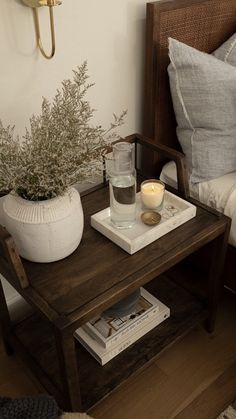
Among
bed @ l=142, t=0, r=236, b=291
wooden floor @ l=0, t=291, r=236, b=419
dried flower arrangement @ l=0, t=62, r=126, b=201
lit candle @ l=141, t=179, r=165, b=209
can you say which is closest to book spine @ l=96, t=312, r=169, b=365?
wooden floor @ l=0, t=291, r=236, b=419

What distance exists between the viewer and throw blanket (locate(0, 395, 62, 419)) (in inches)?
28.8

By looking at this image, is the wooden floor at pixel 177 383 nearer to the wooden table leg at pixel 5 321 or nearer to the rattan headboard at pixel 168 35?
the wooden table leg at pixel 5 321

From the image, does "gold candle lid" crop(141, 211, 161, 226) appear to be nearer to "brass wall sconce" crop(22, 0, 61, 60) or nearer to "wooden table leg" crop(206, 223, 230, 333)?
"wooden table leg" crop(206, 223, 230, 333)

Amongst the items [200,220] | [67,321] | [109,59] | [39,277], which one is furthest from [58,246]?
[109,59]

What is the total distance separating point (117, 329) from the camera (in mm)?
1228

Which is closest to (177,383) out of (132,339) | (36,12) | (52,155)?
(132,339)

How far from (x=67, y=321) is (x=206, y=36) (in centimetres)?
107

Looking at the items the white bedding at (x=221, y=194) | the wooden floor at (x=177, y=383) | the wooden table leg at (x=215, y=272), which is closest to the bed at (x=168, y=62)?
the white bedding at (x=221, y=194)

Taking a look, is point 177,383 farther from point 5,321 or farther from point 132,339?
point 5,321

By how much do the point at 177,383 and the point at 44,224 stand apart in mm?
716

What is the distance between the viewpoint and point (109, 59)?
4.20 ft

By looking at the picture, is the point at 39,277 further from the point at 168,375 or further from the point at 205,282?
the point at 205,282

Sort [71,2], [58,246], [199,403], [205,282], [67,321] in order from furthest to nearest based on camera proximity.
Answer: [205,282] → [199,403] → [71,2] → [58,246] → [67,321]

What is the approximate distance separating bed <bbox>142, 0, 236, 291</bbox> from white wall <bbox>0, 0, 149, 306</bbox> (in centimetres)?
5
